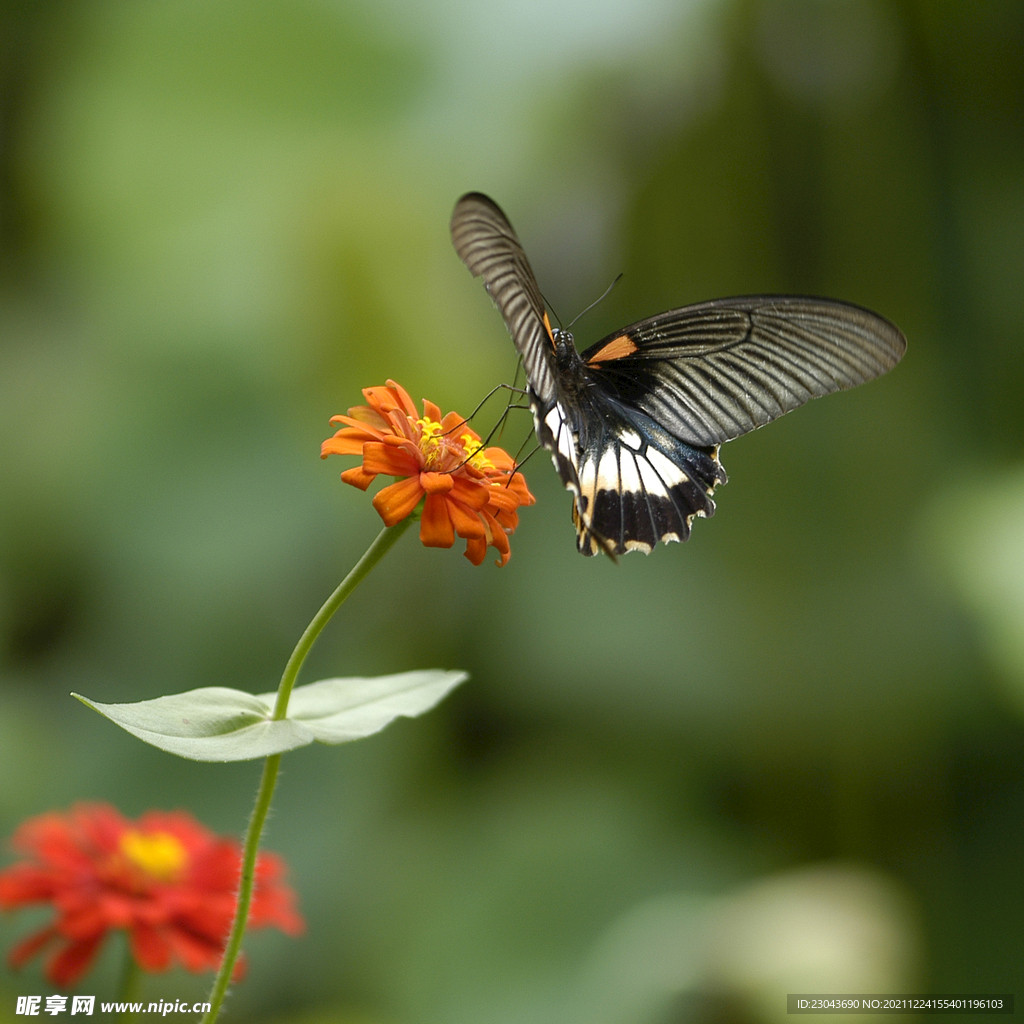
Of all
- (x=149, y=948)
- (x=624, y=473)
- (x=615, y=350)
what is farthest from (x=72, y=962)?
(x=615, y=350)

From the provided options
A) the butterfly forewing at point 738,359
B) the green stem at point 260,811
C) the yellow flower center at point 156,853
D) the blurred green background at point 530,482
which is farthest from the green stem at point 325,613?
the blurred green background at point 530,482

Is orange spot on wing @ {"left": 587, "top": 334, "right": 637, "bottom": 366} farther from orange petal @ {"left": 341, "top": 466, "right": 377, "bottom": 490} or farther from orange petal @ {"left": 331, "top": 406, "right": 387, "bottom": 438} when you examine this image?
orange petal @ {"left": 341, "top": 466, "right": 377, "bottom": 490}

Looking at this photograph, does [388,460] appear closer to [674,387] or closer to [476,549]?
[476,549]

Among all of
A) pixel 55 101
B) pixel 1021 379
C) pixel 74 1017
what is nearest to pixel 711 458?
pixel 74 1017

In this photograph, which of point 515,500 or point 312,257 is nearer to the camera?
point 515,500

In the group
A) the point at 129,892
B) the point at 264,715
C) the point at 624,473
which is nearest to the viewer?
the point at 264,715

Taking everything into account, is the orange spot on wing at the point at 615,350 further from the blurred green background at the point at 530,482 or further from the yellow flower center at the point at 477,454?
the blurred green background at the point at 530,482

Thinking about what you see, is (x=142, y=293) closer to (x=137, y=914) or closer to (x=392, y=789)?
(x=392, y=789)
